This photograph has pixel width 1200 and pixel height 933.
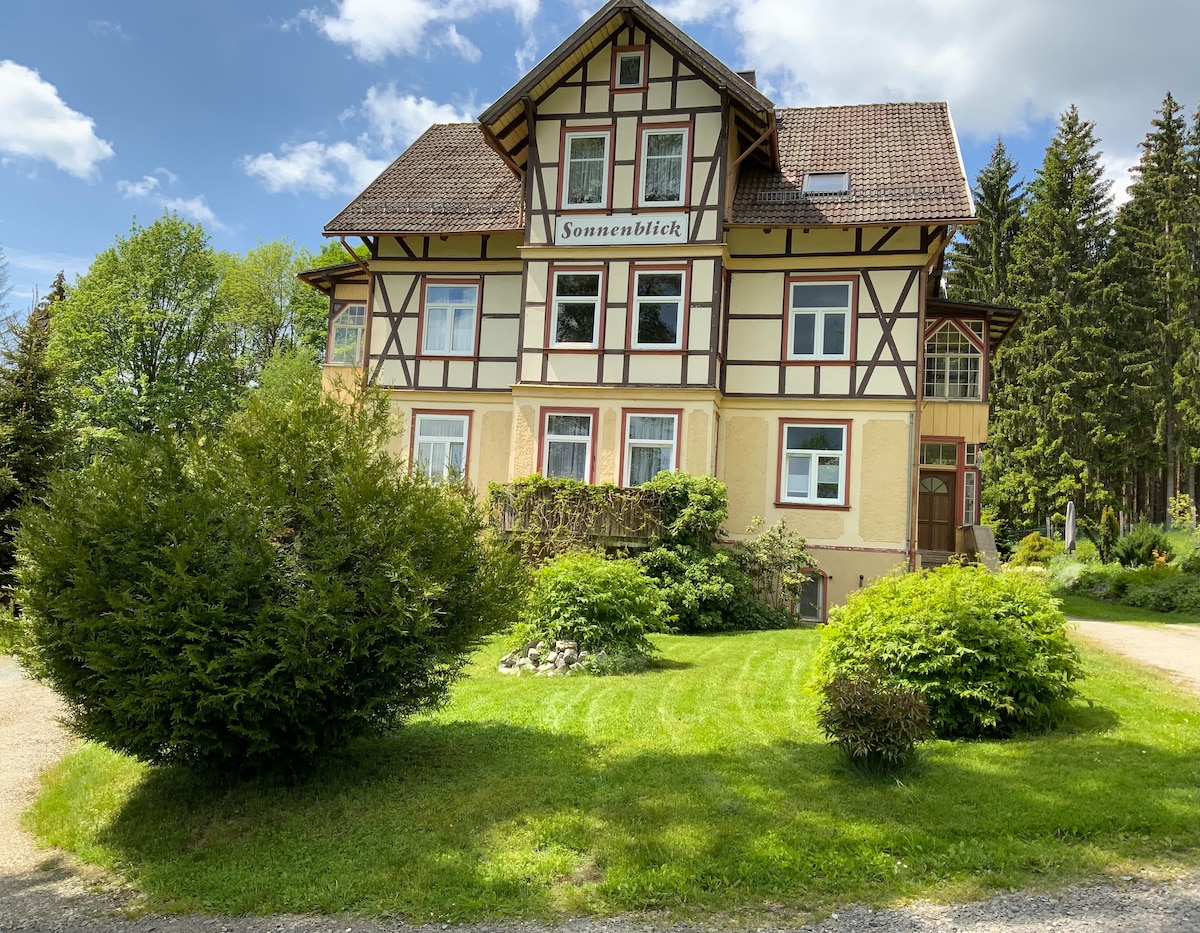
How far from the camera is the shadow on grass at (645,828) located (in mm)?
5367

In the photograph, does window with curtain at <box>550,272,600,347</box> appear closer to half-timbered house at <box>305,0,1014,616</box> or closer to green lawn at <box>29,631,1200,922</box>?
→ half-timbered house at <box>305,0,1014,616</box>

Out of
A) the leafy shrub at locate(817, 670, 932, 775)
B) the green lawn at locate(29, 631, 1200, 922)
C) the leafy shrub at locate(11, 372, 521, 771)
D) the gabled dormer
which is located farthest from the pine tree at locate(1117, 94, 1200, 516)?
the leafy shrub at locate(11, 372, 521, 771)

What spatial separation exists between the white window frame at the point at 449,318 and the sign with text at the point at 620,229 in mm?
3122

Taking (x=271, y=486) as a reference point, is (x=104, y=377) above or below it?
above

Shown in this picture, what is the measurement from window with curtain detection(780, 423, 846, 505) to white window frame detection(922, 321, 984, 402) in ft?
13.6

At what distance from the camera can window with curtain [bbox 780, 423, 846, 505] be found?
19.2 m

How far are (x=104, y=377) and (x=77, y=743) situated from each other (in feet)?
93.7

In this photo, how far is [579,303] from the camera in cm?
1978

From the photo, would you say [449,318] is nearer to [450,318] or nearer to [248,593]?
[450,318]

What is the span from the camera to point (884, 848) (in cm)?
563

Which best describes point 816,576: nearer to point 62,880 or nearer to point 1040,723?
point 1040,723

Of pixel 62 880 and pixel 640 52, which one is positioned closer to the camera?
pixel 62 880

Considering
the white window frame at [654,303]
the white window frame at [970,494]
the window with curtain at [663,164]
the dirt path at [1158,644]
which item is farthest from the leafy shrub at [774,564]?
the white window frame at [970,494]

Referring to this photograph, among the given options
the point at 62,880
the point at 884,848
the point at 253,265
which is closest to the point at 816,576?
the point at 884,848
